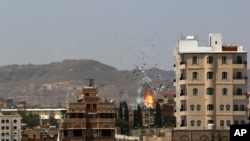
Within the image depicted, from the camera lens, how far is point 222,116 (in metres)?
99.4

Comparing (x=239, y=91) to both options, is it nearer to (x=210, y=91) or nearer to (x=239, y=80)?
(x=239, y=80)

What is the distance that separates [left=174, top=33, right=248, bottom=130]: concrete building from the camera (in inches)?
3910

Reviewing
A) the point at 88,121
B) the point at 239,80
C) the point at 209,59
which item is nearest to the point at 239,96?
the point at 239,80

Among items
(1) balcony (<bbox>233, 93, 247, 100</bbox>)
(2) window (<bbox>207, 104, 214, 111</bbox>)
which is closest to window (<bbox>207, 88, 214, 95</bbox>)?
(2) window (<bbox>207, 104, 214, 111</bbox>)

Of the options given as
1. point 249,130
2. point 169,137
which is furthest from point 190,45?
point 249,130

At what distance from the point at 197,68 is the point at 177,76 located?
148 inches

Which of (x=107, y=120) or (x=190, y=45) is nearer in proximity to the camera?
(x=190, y=45)

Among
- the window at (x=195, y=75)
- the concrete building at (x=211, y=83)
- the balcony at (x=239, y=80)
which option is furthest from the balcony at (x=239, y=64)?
the window at (x=195, y=75)

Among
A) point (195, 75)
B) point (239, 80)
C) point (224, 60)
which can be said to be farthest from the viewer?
point (224, 60)

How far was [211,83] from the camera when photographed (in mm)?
100375

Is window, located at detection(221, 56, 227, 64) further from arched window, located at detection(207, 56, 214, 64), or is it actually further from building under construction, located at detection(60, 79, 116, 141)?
building under construction, located at detection(60, 79, 116, 141)

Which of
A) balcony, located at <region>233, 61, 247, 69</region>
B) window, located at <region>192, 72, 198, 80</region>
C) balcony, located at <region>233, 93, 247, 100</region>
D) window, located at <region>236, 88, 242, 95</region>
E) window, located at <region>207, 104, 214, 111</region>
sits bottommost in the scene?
window, located at <region>207, 104, 214, 111</region>

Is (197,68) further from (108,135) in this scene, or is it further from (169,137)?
(108,135)

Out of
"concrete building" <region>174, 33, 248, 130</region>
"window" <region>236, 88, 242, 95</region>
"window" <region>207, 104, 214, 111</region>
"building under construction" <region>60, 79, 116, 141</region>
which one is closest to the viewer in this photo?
"concrete building" <region>174, 33, 248, 130</region>
